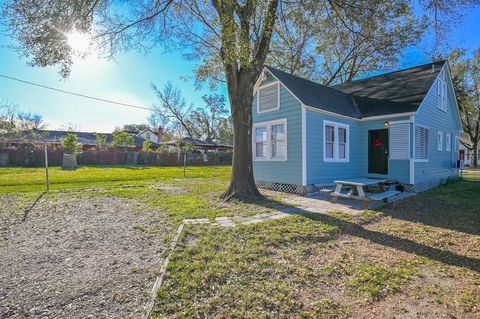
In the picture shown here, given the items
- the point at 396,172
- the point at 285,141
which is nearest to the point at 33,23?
the point at 285,141

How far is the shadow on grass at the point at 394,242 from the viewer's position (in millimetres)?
3666

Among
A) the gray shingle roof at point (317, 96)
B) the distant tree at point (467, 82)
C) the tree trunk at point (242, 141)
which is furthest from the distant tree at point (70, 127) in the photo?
the distant tree at point (467, 82)

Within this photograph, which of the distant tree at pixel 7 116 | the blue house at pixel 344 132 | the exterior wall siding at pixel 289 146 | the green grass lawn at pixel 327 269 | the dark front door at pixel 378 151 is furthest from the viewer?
the distant tree at pixel 7 116

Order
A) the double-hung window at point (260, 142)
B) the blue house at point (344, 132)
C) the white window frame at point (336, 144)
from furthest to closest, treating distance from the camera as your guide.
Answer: the double-hung window at point (260, 142) → the white window frame at point (336, 144) → the blue house at point (344, 132)

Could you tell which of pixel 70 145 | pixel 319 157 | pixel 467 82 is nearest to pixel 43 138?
pixel 70 145

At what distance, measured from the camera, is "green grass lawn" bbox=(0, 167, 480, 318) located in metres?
2.56

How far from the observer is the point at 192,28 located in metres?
9.73

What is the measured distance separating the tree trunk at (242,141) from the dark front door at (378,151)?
Answer: 19.0 ft

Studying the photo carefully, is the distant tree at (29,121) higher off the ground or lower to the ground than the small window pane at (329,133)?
higher

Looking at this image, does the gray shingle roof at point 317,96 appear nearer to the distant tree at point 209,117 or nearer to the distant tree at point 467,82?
the distant tree at point 467,82

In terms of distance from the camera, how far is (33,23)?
6.50 metres

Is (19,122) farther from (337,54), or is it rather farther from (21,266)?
(21,266)

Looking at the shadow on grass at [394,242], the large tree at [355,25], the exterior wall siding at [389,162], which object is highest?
the large tree at [355,25]

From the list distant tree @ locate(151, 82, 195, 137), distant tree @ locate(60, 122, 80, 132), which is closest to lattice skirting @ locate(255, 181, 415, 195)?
distant tree @ locate(151, 82, 195, 137)
